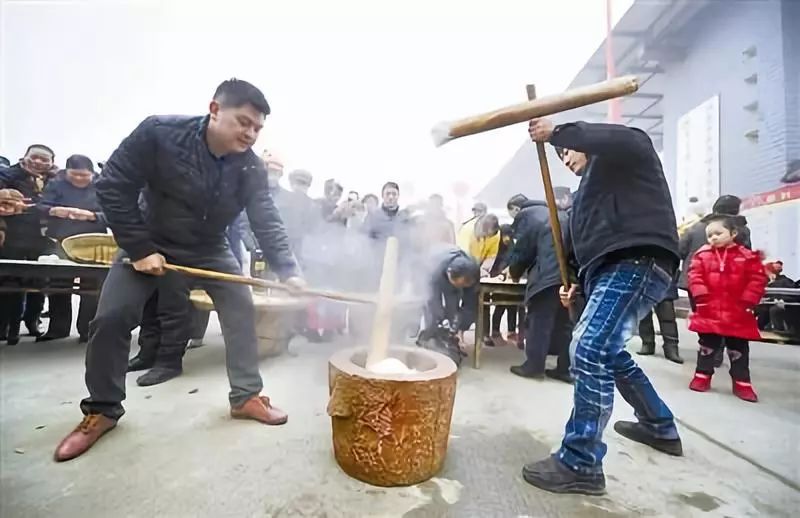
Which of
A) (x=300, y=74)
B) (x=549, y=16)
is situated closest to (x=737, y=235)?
(x=549, y=16)

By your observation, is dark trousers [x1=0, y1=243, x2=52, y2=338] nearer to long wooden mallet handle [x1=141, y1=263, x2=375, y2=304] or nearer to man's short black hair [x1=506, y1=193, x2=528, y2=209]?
long wooden mallet handle [x1=141, y1=263, x2=375, y2=304]

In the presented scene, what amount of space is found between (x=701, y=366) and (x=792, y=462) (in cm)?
56

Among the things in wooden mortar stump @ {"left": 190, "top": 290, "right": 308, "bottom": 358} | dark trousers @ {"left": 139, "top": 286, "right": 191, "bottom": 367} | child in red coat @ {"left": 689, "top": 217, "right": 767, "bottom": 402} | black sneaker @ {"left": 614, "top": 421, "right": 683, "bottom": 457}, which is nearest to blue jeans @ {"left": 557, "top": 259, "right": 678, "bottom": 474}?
black sneaker @ {"left": 614, "top": 421, "right": 683, "bottom": 457}

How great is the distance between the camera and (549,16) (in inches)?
57.9

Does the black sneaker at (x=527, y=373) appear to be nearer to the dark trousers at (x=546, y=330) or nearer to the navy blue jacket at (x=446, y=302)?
the dark trousers at (x=546, y=330)

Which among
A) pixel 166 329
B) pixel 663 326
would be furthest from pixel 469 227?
pixel 166 329

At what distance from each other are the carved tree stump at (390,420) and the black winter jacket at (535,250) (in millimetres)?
814

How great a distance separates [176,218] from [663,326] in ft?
6.37

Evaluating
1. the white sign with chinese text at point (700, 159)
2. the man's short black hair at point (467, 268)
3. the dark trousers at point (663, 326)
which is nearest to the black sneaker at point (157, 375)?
the man's short black hair at point (467, 268)

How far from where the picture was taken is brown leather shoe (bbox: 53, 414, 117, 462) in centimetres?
117

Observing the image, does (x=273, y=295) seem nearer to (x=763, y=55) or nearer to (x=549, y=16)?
(x=549, y=16)

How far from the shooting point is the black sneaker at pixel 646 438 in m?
1.27

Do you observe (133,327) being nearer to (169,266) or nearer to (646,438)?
(169,266)

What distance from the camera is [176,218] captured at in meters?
1.38
